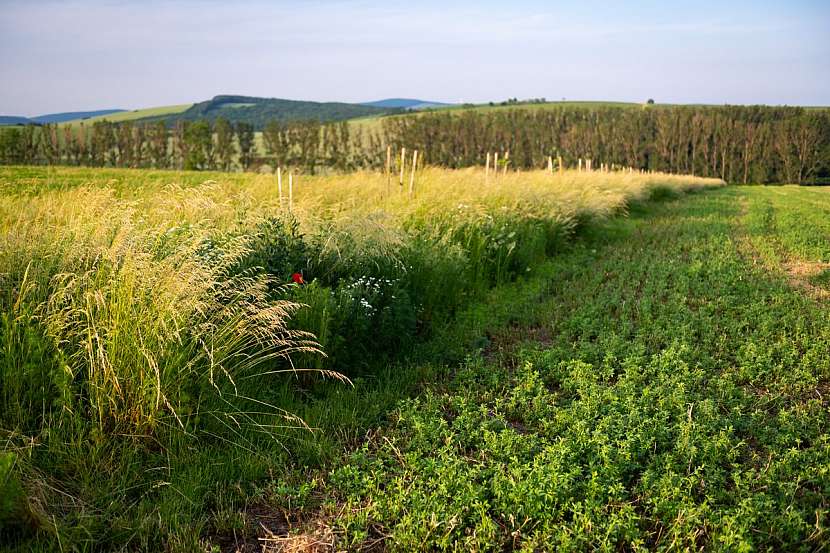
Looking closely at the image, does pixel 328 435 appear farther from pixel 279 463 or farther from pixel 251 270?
pixel 251 270

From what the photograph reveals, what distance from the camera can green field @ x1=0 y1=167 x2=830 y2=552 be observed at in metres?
3.19

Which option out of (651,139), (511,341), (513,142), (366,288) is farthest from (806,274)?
(513,142)

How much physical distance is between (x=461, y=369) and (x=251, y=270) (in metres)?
2.02

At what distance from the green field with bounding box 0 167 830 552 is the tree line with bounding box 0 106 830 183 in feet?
160

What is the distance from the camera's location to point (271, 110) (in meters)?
117

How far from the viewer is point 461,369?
5.53 meters

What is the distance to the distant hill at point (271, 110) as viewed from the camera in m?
110

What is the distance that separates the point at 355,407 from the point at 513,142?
73552 millimetres

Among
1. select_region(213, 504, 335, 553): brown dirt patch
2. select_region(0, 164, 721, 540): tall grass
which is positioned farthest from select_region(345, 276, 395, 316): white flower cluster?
select_region(213, 504, 335, 553): brown dirt patch

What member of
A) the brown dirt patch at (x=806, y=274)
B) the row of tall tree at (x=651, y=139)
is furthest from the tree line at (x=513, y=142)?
the brown dirt patch at (x=806, y=274)

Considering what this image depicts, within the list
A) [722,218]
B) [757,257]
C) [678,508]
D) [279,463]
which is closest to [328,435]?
[279,463]

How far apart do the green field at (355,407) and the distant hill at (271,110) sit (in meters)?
102

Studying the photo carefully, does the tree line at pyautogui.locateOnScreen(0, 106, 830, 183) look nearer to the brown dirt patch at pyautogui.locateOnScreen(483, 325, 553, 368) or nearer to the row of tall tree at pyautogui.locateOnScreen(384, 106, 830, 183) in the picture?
the row of tall tree at pyautogui.locateOnScreen(384, 106, 830, 183)

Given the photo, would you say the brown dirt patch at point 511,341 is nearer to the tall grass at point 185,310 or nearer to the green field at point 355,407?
the green field at point 355,407
